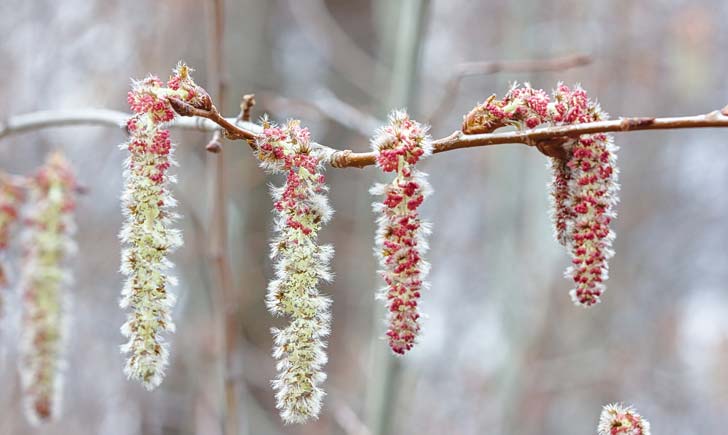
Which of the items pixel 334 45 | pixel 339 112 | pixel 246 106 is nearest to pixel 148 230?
pixel 246 106

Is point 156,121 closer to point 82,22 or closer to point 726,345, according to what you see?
point 82,22

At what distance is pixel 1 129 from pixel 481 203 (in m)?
5.99

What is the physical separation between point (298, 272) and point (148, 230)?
248mm

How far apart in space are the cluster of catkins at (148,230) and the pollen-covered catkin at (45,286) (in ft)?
2.89

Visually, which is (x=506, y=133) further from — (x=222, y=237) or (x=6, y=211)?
(x=6, y=211)

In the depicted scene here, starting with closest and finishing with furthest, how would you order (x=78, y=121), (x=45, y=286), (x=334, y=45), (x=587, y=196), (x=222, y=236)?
1. (x=587, y=196)
2. (x=78, y=121)
3. (x=45, y=286)
4. (x=222, y=236)
5. (x=334, y=45)

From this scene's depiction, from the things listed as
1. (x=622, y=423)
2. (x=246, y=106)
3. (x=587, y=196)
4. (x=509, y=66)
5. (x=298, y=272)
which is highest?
(x=509, y=66)

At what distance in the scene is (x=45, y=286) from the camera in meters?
2.09

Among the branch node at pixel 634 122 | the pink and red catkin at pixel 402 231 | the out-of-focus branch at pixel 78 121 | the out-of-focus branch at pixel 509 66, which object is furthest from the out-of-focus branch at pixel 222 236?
the branch node at pixel 634 122

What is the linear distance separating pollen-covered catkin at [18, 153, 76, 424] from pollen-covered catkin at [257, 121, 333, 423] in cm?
103

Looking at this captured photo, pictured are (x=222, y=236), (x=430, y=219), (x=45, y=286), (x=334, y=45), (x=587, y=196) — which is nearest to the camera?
(x=587, y=196)

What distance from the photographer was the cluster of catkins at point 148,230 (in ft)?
4.01

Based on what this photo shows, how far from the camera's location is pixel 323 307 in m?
1.24

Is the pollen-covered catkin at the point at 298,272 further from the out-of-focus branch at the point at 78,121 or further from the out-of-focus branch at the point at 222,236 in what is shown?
the out-of-focus branch at the point at 222,236
